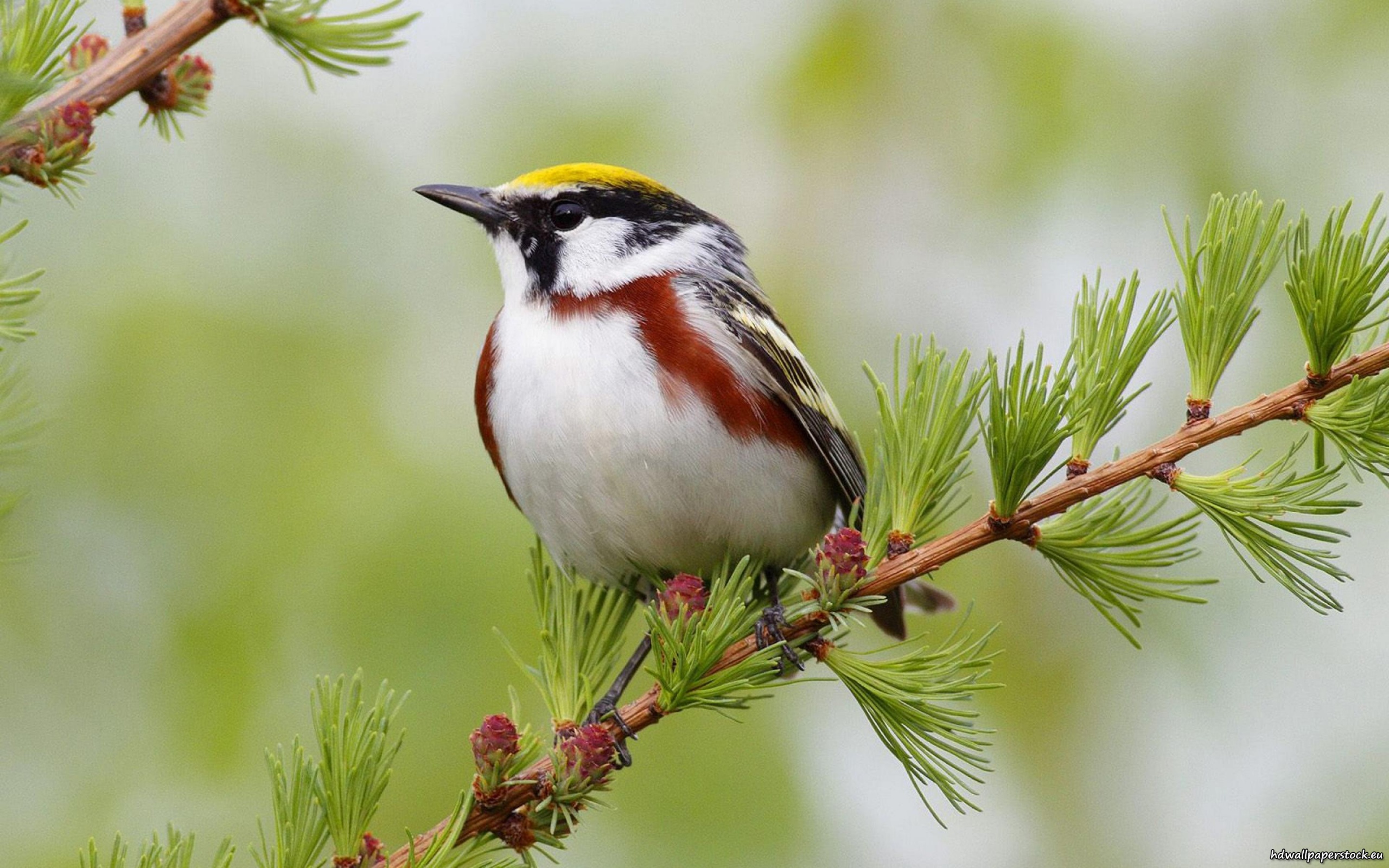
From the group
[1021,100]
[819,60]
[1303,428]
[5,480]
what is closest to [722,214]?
[819,60]

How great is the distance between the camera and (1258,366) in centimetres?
382

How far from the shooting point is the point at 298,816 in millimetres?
1652

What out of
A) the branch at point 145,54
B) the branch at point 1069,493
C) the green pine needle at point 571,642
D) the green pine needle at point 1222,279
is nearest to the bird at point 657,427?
the green pine needle at point 571,642

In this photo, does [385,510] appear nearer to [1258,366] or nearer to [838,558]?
[838,558]

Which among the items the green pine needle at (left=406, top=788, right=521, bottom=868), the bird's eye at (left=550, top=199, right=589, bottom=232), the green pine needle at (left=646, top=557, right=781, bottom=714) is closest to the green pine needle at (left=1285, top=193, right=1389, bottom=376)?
the green pine needle at (left=646, top=557, right=781, bottom=714)

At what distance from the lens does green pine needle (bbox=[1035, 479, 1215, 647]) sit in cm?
182

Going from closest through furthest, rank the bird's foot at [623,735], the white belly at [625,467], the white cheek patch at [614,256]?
the bird's foot at [623,735] < the white belly at [625,467] < the white cheek patch at [614,256]

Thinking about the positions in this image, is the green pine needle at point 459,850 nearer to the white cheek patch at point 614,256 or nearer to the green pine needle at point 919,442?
the green pine needle at point 919,442

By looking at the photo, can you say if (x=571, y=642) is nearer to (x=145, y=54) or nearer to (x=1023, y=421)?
(x=1023, y=421)

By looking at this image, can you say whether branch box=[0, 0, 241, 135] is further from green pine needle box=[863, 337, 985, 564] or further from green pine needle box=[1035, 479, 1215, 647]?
green pine needle box=[1035, 479, 1215, 647]

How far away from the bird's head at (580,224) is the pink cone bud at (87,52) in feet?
3.73

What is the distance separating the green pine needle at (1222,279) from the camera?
175 cm

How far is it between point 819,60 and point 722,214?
0.72 meters

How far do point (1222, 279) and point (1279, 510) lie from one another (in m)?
0.34
